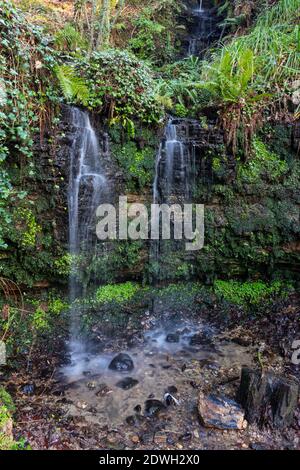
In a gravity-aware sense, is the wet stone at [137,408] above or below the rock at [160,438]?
above

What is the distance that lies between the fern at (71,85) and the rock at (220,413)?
13.1 ft

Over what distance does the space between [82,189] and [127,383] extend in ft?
Answer: 8.58

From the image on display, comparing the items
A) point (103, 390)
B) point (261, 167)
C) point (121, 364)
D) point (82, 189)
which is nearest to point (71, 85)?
point (82, 189)

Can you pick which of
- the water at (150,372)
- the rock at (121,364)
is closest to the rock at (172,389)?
the water at (150,372)

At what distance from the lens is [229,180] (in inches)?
201

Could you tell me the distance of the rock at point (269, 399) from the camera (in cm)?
324

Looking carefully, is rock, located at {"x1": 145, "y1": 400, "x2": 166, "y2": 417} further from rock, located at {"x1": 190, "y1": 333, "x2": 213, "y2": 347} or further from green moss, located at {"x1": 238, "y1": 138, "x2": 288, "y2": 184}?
green moss, located at {"x1": 238, "y1": 138, "x2": 288, "y2": 184}

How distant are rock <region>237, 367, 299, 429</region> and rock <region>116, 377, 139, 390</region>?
1.29 m

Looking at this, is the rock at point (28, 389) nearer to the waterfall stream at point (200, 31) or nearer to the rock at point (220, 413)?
the rock at point (220, 413)

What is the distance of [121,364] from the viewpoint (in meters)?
4.23

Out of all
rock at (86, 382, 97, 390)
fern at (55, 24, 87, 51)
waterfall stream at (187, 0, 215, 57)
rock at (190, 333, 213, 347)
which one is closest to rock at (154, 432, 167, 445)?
rock at (86, 382, 97, 390)

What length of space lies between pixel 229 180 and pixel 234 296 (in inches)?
78.7

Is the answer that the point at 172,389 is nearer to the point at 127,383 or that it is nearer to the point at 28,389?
the point at 127,383
